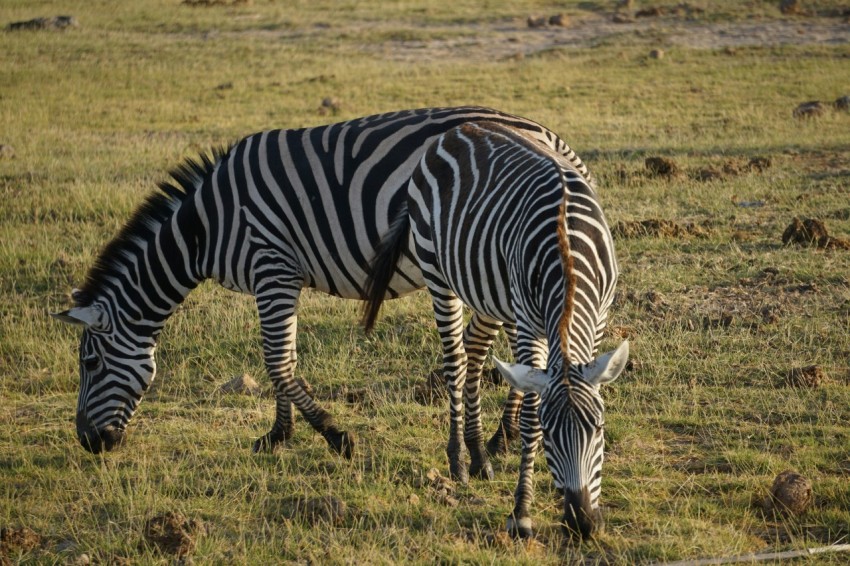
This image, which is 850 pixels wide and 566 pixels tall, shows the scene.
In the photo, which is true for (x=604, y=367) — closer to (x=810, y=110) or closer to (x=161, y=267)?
(x=161, y=267)

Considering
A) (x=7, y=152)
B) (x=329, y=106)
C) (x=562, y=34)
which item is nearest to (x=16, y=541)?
(x=7, y=152)

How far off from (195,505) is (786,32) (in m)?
23.4

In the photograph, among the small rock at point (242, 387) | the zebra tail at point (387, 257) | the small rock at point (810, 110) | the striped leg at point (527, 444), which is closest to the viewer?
the striped leg at point (527, 444)

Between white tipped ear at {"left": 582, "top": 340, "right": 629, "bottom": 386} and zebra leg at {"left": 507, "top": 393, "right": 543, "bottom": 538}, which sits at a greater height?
white tipped ear at {"left": 582, "top": 340, "right": 629, "bottom": 386}

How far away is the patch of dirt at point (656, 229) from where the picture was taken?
9984 millimetres

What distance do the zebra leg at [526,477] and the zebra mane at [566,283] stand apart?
0.63m

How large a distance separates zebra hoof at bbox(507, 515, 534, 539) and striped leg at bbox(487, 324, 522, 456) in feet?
3.84

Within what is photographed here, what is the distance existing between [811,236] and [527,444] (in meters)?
5.87

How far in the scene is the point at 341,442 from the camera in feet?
19.8

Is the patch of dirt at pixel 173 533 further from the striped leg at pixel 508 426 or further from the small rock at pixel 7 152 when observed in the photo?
the small rock at pixel 7 152

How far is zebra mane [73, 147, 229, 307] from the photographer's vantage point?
639 cm

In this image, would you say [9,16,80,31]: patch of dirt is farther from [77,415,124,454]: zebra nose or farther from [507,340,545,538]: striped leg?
[507,340,545,538]: striped leg

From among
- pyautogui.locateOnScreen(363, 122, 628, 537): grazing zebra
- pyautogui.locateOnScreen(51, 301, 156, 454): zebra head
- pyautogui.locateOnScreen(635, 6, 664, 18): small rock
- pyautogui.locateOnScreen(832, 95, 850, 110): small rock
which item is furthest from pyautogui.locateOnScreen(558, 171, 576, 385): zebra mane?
pyautogui.locateOnScreen(635, 6, 664, 18): small rock

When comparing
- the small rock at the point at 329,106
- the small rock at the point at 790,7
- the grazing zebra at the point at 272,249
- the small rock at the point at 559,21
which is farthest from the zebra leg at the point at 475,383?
the small rock at the point at 790,7
